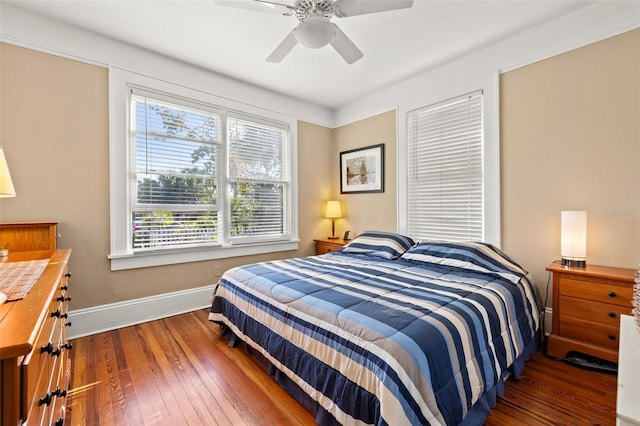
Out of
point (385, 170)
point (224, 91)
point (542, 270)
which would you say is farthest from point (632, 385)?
point (224, 91)

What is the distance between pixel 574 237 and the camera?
7.39 feet

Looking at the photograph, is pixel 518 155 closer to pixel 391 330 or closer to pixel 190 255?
pixel 391 330

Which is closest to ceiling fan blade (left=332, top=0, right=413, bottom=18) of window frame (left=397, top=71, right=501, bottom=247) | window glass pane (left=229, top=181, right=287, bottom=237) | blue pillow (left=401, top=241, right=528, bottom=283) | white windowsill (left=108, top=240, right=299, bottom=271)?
window frame (left=397, top=71, right=501, bottom=247)

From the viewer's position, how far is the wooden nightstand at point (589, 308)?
78.5 inches

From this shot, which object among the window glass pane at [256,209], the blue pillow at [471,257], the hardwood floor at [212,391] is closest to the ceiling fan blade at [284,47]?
the window glass pane at [256,209]

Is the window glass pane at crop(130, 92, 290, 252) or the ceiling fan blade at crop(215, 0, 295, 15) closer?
the ceiling fan blade at crop(215, 0, 295, 15)

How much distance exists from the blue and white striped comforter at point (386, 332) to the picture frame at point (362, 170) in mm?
1814

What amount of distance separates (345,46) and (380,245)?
1.99m

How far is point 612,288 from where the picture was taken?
2016mm

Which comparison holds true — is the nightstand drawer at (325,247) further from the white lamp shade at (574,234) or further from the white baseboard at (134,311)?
the white lamp shade at (574,234)

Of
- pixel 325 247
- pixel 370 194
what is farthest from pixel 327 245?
pixel 370 194

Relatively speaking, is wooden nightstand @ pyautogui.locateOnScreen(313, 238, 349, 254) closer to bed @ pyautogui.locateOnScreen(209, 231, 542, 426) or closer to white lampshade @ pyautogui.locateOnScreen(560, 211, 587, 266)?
bed @ pyautogui.locateOnScreen(209, 231, 542, 426)

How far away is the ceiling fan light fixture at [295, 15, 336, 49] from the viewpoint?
183 cm

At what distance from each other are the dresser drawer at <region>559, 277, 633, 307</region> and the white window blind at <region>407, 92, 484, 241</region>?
0.93 m
